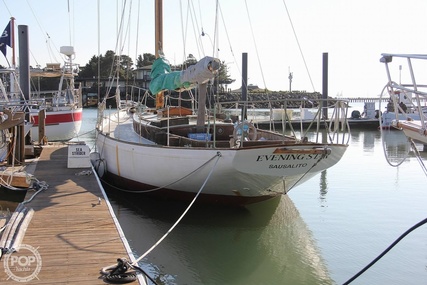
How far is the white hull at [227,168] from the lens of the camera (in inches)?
355

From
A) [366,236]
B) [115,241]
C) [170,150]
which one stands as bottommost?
[366,236]

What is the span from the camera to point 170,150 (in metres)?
10.0

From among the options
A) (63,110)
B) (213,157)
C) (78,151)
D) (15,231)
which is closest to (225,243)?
(213,157)

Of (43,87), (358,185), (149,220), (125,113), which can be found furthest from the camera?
(43,87)

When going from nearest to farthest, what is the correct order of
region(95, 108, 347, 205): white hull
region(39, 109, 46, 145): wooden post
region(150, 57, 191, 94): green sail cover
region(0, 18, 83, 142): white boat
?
region(95, 108, 347, 205): white hull → region(150, 57, 191, 94): green sail cover → region(39, 109, 46, 145): wooden post → region(0, 18, 83, 142): white boat

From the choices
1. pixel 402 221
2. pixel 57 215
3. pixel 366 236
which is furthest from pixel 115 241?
pixel 402 221

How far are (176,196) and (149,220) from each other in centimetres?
85

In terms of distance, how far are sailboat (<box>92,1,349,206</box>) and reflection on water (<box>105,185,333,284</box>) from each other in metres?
0.46

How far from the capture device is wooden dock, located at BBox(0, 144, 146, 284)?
5.82 metres

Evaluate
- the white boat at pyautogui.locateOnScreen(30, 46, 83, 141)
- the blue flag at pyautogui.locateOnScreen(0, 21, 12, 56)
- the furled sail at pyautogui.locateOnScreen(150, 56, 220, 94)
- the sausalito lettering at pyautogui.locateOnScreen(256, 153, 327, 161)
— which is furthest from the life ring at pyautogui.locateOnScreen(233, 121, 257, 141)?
the blue flag at pyautogui.locateOnScreen(0, 21, 12, 56)

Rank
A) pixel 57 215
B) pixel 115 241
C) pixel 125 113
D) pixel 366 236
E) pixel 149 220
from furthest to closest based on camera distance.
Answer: pixel 125 113 < pixel 149 220 < pixel 366 236 < pixel 57 215 < pixel 115 241

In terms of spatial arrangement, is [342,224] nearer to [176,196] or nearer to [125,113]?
[176,196]

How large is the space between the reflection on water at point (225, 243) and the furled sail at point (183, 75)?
9.42 feet

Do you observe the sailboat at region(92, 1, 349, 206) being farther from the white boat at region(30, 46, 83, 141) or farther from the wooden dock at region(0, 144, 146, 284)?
the white boat at region(30, 46, 83, 141)
